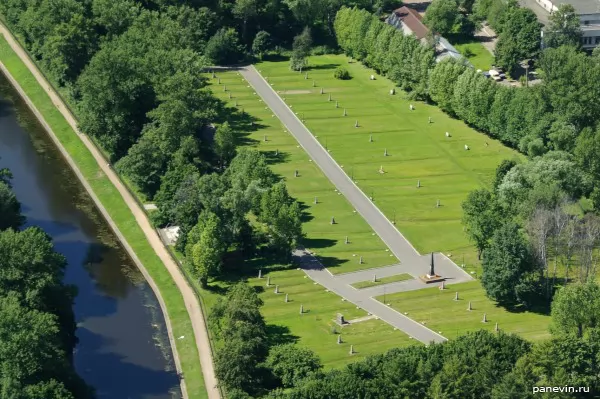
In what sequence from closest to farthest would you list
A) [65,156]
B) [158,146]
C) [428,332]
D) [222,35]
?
[428,332], [158,146], [65,156], [222,35]

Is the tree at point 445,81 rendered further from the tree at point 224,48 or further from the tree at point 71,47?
the tree at point 71,47

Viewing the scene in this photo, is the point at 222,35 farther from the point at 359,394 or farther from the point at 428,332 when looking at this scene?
the point at 359,394

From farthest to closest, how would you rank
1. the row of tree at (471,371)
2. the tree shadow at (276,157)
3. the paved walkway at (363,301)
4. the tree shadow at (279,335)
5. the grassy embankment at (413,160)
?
the tree shadow at (276,157)
the grassy embankment at (413,160)
the paved walkway at (363,301)
the tree shadow at (279,335)
the row of tree at (471,371)

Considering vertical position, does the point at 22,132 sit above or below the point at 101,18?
below

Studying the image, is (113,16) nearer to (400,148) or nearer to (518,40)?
(400,148)

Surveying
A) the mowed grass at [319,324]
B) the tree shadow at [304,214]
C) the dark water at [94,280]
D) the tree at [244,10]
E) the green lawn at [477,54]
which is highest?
the tree at [244,10]

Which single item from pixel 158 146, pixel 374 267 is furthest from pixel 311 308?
pixel 158 146

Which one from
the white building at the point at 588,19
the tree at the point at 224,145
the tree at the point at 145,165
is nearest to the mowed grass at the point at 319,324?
the tree at the point at 145,165
